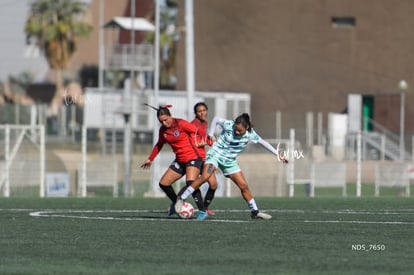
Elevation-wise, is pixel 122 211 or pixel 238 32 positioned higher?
pixel 238 32

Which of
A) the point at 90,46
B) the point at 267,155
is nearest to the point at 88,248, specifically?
the point at 267,155

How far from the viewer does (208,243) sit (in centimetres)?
1633

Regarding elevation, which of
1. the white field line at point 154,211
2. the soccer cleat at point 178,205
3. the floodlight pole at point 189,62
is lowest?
the white field line at point 154,211

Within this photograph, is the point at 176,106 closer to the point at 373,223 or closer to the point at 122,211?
the point at 122,211

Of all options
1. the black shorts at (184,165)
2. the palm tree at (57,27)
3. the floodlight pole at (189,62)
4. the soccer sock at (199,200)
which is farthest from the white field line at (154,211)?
the palm tree at (57,27)

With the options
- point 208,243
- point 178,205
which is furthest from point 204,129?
point 208,243

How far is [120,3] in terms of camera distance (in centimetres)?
9588

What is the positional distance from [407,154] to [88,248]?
41680 millimetres

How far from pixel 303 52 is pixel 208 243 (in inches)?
1971

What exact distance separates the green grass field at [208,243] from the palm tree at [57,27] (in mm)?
67699

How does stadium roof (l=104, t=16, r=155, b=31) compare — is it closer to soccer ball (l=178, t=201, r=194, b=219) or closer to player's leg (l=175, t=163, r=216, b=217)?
soccer ball (l=178, t=201, r=194, b=219)

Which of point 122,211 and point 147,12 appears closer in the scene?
point 122,211

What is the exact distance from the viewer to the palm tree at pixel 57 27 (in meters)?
91.5

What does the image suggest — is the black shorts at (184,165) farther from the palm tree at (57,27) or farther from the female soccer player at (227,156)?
the palm tree at (57,27)
